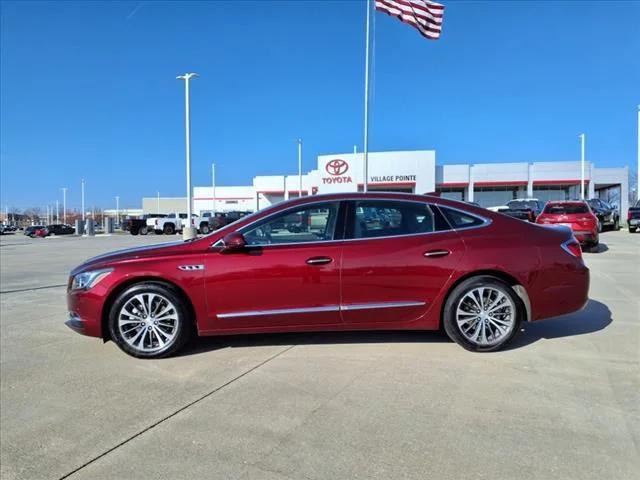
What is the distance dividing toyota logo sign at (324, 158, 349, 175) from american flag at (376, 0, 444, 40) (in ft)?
108

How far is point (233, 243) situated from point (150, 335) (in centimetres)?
125

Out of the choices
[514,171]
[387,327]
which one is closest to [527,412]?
[387,327]

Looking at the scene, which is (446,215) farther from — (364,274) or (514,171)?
(514,171)

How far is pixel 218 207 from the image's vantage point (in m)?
72.3

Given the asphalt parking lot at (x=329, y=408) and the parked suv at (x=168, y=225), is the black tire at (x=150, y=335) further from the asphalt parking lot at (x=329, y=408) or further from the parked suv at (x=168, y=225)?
the parked suv at (x=168, y=225)

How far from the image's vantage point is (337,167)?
5009 cm

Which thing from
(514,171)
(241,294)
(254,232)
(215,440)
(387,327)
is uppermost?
(514,171)

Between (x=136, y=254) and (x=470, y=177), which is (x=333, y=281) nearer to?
(x=136, y=254)

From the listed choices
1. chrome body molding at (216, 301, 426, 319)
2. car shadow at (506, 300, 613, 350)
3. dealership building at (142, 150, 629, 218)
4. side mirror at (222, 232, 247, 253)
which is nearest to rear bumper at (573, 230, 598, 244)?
car shadow at (506, 300, 613, 350)

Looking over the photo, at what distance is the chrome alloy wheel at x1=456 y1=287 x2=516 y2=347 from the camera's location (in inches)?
183

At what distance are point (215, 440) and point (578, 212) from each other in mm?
14655

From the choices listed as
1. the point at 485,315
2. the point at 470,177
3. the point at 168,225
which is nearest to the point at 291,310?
the point at 485,315

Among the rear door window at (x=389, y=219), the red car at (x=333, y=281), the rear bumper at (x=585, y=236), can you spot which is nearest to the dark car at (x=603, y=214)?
the rear bumper at (x=585, y=236)

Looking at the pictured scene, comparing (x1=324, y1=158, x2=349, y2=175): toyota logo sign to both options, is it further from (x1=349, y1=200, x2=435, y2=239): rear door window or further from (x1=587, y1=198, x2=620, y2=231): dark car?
(x1=349, y1=200, x2=435, y2=239): rear door window
